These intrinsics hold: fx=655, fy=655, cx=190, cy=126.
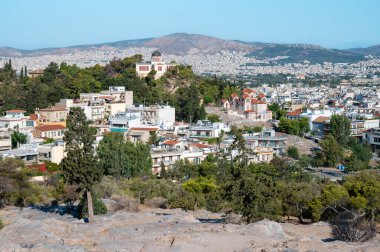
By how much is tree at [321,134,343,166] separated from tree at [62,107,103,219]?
25308 millimetres

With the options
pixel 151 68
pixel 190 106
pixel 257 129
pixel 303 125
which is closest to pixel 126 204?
pixel 190 106

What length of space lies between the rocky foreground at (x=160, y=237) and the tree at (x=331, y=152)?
80.6 feet

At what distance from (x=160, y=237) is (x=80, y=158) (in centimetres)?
558

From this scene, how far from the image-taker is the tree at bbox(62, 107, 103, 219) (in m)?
19.6

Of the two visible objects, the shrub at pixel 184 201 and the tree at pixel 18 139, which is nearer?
the shrub at pixel 184 201

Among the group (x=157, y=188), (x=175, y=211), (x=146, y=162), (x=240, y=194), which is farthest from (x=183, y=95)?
(x=240, y=194)

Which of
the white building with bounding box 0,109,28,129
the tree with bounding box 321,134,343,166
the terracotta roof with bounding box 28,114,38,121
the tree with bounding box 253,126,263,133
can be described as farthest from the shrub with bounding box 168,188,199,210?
the tree with bounding box 253,126,263,133

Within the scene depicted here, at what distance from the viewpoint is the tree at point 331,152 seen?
42500mm

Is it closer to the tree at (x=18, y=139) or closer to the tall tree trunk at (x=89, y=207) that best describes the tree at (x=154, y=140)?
the tree at (x=18, y=139)

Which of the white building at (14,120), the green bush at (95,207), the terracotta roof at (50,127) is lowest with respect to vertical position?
the green bush at (95,207)

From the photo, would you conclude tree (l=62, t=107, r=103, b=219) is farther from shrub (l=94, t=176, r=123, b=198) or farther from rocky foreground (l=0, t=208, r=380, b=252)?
shrub (l=94, t=176, r=123, b=198)

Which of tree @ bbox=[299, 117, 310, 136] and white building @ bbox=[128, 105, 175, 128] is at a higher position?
white building @ bbox=[128, 105, 175, 128]

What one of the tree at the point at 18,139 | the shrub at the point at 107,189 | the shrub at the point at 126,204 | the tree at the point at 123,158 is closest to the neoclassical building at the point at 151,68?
the tree at the point at 18,139

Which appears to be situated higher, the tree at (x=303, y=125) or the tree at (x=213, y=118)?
the tree at (x=213, y=118)
